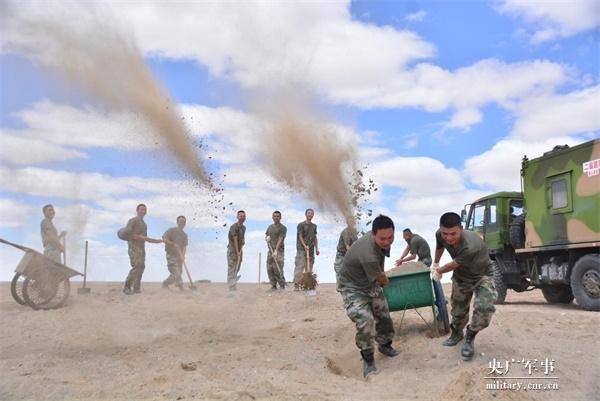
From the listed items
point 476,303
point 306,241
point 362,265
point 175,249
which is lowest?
point 476,303

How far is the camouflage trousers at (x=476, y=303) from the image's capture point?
5.95 m

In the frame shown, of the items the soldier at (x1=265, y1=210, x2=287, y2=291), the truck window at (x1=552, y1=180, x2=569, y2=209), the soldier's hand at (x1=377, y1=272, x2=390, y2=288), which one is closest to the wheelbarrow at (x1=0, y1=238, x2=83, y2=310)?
the soldier at (x1=265, y1=210, x2=287, y2=291)

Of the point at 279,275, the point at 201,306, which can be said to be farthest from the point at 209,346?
the point at 279,275

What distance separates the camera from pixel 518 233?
13.3 metres

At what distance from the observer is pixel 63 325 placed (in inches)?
350

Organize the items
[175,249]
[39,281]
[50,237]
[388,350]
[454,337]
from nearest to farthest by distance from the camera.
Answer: [454,337]
[388,350]
[39,281]
[50,237]
[175,249]

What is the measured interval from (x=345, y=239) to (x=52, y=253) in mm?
5571

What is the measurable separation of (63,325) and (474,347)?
6.17 meters

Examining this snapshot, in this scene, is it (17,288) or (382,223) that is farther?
(17,288)

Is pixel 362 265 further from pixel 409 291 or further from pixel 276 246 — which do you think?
pixel 276 246

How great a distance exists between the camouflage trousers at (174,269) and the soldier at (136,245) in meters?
1.25

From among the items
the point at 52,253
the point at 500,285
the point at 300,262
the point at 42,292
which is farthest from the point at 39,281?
the point at 500,285

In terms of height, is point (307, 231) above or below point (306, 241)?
above

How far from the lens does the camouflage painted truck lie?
11203 millimetres
